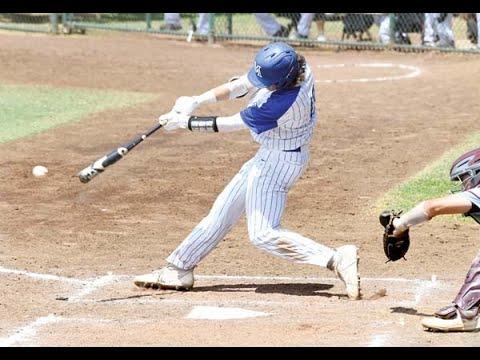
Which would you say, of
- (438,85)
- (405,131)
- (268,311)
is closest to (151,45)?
(438,85)

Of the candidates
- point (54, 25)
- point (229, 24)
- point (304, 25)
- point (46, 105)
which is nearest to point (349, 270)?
point (46, 105)

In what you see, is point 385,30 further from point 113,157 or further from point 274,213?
point 274,213

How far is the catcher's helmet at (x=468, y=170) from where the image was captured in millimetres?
6531

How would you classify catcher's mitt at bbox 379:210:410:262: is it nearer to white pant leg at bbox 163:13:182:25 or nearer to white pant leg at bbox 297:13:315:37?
white pant leg at bbox 297:13:315:37

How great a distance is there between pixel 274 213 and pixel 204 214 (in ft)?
8.77

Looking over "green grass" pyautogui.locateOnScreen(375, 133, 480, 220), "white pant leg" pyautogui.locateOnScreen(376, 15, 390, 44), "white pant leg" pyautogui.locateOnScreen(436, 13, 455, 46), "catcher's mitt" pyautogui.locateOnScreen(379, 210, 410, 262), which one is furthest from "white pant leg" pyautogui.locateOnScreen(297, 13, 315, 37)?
"catcher's mitt" pyautogui.locateOnScreen(379, 210, 410, 262)

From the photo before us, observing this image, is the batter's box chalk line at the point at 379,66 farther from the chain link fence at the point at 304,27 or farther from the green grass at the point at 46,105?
the green grass at the point at 46,105

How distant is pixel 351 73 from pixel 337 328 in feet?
39.8

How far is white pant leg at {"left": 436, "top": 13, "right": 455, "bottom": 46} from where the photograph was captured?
20000 millimetres

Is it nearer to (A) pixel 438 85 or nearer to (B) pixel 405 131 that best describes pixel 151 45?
(A) pixel 438 85

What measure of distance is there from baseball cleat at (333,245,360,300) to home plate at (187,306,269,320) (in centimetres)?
Answer: 66

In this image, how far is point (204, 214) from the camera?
34.0 feet

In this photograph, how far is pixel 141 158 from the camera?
1246cm

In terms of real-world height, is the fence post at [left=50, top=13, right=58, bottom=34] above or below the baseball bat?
below
